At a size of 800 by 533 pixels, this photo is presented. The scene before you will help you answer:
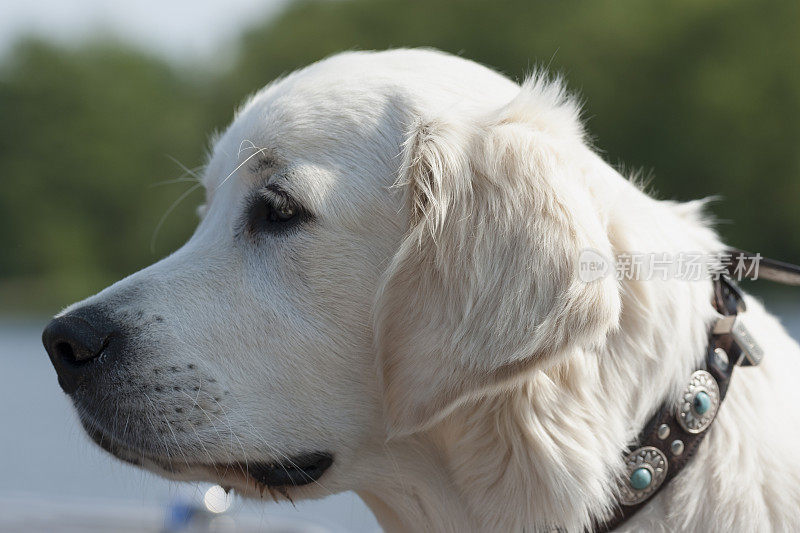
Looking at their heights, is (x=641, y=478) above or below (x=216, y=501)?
above

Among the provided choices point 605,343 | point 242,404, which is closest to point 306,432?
point 242,404

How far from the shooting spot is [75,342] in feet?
6.81

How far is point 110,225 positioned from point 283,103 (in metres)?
28.6

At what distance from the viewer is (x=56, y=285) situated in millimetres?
25203

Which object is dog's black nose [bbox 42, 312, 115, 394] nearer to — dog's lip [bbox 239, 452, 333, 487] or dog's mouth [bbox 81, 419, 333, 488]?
dog's mouth [bbox 81, 419, 333, 488]

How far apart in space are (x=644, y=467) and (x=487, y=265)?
1.99 ft

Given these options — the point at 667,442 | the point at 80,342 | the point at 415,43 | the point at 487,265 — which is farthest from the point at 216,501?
the point at 415,43

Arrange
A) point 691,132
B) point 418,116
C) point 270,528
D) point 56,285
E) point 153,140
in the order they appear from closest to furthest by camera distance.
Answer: point 418,116 → point 270,528 → point 56,285 → point 691,132 → point 153,140

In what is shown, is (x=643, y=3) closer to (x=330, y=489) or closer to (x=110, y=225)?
(x=110, y=225)

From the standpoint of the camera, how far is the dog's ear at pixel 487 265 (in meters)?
Answer: 1.93

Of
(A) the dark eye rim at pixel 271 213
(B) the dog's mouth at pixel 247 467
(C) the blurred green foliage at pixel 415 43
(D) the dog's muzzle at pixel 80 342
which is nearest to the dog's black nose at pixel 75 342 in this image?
(D) the dog's muzzle at pixel 80 342

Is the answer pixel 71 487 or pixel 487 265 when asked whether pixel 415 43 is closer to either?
pixel 71 487

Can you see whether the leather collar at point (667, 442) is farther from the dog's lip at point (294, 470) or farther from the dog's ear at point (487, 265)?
the dog's lip at point (294, 470)

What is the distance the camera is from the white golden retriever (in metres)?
2.00
